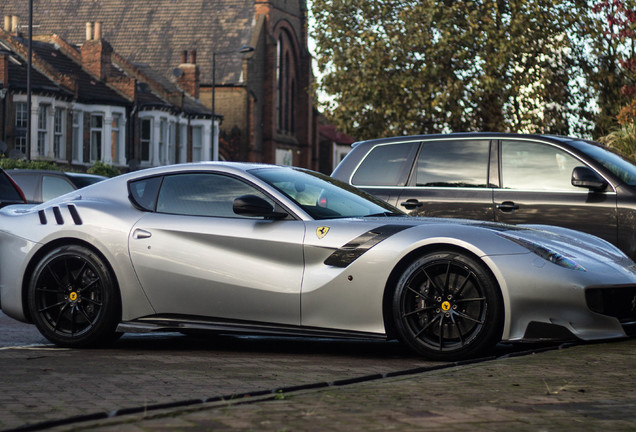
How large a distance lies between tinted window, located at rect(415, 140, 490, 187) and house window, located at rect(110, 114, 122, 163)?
1745 inches

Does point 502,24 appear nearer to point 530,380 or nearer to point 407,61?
point 407,61

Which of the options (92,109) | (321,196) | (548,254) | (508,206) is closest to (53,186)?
(508,206)

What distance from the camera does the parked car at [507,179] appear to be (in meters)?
9.90

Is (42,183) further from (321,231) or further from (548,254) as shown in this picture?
(548,254)

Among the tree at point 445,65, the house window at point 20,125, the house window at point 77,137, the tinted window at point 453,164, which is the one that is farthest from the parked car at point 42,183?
the house window at point 77,137

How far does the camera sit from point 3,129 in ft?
144

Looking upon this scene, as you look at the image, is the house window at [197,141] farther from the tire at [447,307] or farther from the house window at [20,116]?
the tire at [447,307]

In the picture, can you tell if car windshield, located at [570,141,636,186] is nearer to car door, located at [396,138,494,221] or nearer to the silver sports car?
car door, located at [396,138,494,221]

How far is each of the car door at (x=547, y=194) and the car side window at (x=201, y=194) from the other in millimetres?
3278

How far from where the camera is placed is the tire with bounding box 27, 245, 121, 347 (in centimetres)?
798

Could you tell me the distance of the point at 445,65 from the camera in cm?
3609

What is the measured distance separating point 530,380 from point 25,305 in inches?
161

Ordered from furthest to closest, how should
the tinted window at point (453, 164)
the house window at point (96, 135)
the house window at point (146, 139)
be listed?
the house window at point (146, 139) → the house window at point (96, 135) → the tinted window at point (453, 164)

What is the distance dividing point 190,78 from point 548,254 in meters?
58.3
